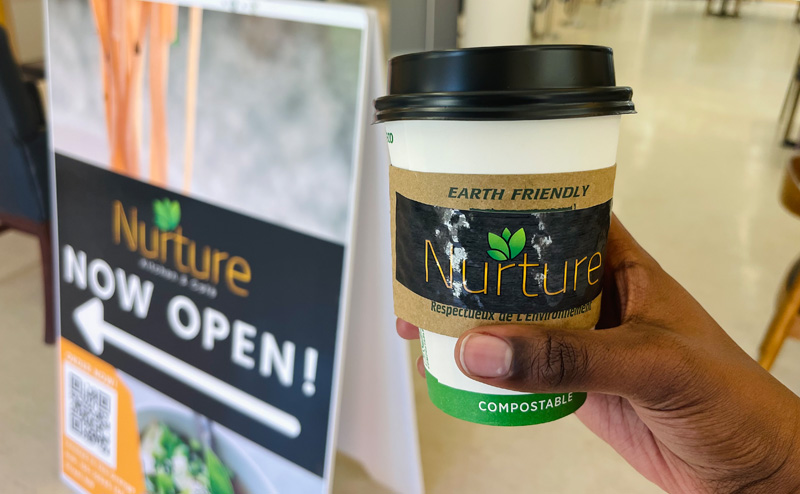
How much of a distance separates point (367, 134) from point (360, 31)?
24 cm

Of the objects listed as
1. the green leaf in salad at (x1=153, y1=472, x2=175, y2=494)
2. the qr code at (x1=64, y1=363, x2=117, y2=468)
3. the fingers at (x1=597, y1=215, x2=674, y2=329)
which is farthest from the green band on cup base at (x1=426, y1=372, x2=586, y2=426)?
the qr code at (x1=64, y1=363, x2=117, y2=468)

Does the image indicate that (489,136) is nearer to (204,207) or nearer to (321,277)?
(321,277)

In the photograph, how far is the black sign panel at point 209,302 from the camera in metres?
1.29

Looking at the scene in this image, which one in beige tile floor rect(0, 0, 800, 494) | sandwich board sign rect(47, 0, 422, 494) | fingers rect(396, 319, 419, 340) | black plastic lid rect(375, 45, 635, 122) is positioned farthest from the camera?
beige tile floor rect(0, 0, 800, 494)

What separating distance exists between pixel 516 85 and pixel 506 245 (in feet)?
0.48

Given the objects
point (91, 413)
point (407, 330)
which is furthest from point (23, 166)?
point (407, 330)

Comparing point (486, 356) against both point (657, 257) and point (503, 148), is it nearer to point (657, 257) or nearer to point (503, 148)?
point (503, 148)

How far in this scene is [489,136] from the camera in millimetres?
547

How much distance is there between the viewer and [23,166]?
7.02ft

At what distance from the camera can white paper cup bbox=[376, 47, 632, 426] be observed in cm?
54

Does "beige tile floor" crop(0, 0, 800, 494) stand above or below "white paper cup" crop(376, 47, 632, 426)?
below

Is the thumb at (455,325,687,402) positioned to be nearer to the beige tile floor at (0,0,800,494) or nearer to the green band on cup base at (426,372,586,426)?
the green band on cup base at (426,372,586,426)

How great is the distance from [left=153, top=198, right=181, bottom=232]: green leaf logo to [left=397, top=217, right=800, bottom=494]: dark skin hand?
2.61ft

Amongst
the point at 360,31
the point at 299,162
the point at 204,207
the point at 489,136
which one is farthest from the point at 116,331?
the point at 489,136
